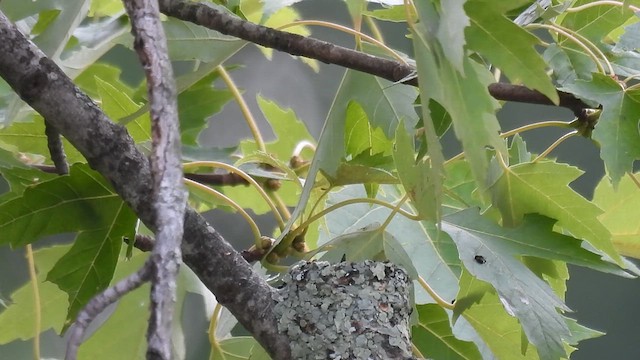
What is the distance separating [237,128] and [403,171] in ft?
3.73

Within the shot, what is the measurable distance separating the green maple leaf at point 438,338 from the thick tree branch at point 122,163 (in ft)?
0.53

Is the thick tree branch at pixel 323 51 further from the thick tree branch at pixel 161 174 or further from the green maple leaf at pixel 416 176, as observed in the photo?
the thick tree branch at pixel 161 174

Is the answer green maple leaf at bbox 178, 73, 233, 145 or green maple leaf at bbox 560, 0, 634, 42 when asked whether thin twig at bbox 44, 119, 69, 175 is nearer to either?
green maple leaf at bbox 178, 73, 233, 145

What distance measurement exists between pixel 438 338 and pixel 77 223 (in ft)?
0.85

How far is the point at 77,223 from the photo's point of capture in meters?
0.53

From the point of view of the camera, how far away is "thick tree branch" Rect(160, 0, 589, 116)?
1.48 feet

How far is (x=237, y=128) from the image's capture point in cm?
157

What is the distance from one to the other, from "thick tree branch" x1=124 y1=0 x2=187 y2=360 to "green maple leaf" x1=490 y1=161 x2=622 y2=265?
0.99ft

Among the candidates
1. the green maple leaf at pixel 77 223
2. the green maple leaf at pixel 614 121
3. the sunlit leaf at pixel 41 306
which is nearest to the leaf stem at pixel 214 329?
the green maple leaf at pixel 77 223

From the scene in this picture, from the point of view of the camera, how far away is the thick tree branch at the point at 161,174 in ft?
0.70

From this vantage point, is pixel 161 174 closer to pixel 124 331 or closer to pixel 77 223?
pixel 77 223

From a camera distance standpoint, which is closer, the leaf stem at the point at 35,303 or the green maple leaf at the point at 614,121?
the green maple leaf at the point at 614,121

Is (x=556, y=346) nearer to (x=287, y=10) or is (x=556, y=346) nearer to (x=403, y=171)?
(x=403, y=171)

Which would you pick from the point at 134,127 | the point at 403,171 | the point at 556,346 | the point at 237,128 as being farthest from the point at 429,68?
the point at 237,128
